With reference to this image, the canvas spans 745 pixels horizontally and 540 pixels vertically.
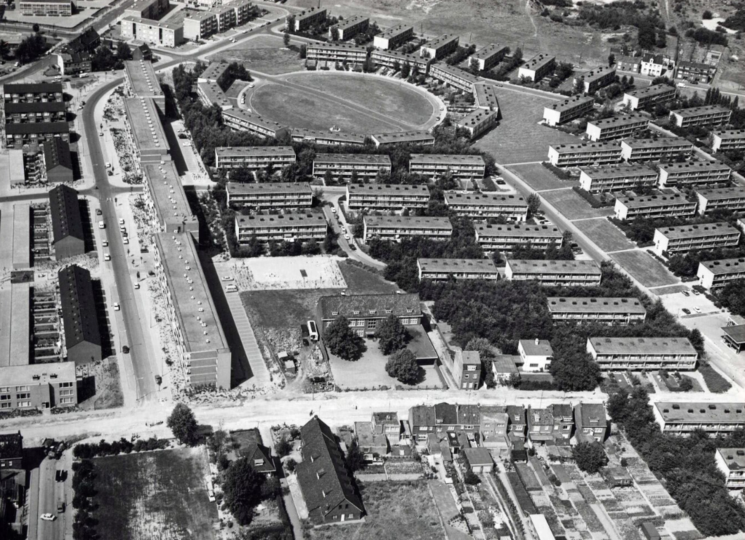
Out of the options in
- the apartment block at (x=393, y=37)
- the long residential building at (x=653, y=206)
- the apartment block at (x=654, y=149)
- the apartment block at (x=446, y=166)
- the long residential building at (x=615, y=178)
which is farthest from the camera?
the apartment block at (x=393, y=37)

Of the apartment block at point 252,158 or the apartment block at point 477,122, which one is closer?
the apartment block at point 252,158

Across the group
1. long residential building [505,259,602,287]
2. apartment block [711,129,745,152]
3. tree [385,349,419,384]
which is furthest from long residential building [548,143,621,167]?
tree [385,349,419,384]

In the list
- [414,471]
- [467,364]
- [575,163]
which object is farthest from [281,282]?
[575,163]

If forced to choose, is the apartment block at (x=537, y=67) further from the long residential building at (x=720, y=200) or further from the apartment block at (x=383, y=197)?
the apartment block at (x=383, y=197)

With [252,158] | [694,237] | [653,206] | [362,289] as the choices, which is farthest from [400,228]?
[694,237]

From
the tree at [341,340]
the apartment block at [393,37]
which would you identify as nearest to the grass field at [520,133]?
the apartment block at [393,37]

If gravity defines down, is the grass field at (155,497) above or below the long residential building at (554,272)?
below

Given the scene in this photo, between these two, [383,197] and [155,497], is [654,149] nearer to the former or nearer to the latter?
[383,197]
